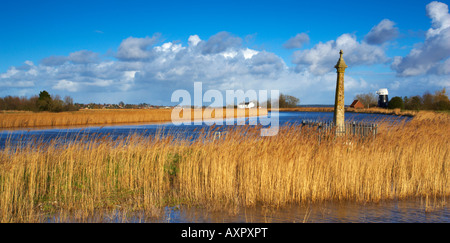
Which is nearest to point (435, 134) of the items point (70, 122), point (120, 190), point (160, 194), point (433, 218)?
point (433, 218)

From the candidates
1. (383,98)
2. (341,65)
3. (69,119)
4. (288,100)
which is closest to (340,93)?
(341,65)

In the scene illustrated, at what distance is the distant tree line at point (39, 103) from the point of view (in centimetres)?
5134

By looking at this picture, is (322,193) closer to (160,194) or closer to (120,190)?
(160,194)

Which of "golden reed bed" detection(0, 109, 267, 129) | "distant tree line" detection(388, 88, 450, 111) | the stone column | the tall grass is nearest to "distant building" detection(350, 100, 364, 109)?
"distant tree line" detection(388, 88, 450, 111)

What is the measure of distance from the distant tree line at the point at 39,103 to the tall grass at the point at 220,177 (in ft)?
157

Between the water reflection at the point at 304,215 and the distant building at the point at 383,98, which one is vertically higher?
the distant building at the point at 383,98

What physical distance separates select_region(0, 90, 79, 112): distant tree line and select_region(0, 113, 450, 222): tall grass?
47866 millimetres

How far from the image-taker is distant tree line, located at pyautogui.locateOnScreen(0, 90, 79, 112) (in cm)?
5134

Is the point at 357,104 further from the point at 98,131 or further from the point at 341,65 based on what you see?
the point at 341,65

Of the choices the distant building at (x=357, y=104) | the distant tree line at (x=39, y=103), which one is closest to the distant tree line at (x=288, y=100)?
the distant building at (x=357, y=104)

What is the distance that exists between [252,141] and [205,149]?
124 centimetres

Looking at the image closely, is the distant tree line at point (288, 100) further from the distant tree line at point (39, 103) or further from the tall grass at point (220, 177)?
the tall grass at point (220, 177)

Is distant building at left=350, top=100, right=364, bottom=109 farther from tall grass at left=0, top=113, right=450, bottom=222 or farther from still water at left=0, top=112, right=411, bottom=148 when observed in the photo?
tall grass at left=0, top=113, right=450, bottom=222
